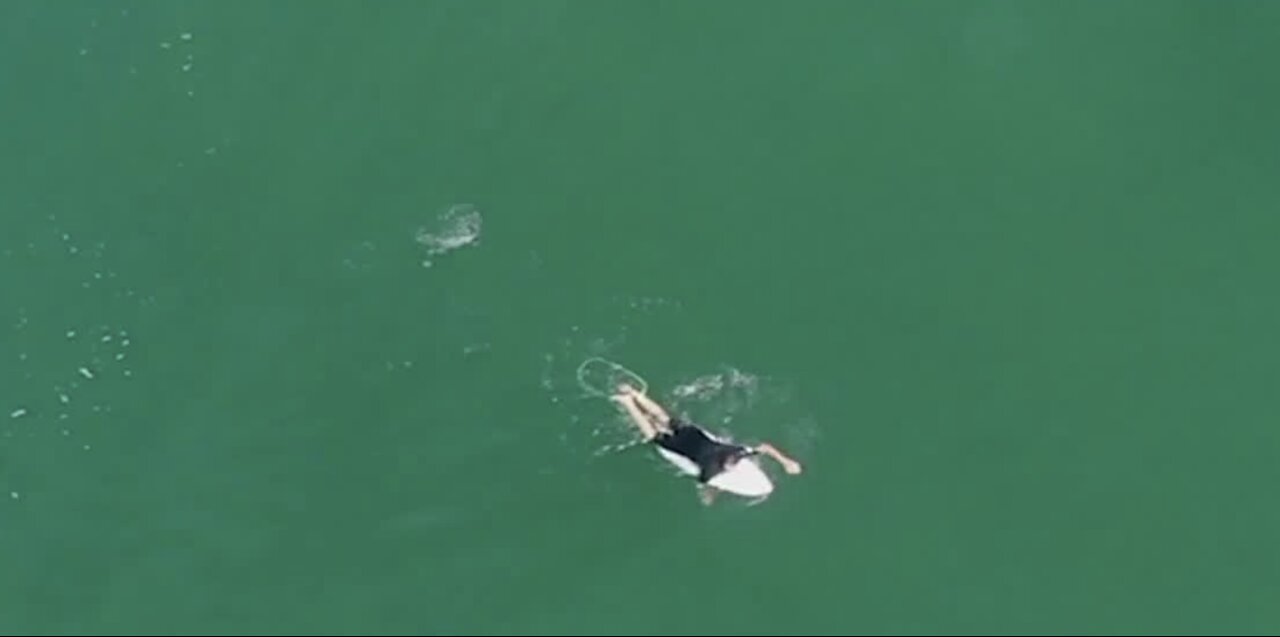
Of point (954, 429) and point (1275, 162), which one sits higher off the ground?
point (1275, 162)

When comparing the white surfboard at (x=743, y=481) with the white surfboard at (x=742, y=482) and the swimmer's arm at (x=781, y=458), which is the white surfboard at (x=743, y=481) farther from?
the swimmer's arm at (x=781, y=458)

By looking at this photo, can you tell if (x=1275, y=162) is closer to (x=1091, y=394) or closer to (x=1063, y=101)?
(x=1063, y=101)

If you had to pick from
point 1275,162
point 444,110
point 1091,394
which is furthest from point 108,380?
point 1275,162

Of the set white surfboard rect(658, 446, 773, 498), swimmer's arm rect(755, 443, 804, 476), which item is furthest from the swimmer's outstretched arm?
swimmer's arm rect(755, 443, 804, 476)

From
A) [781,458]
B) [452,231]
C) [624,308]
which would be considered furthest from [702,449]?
[452,231]

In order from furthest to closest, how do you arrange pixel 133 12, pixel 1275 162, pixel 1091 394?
1. pixel 133 12
2. pixel 1275 162
3. pixel 1091 394

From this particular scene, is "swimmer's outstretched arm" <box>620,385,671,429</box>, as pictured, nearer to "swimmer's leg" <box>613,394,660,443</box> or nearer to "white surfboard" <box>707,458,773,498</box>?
"swimmer's leg" <box>613,394,660,443</box>

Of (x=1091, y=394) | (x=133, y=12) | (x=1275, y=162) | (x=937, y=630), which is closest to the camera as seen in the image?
(x=937, y=630)

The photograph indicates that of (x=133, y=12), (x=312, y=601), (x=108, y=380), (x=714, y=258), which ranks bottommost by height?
(x=312, y=601)
